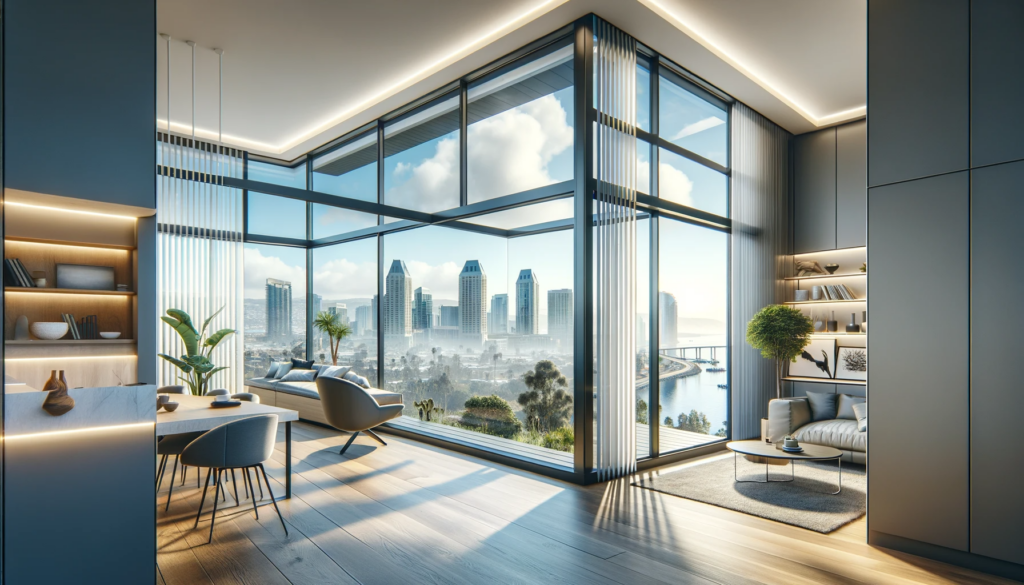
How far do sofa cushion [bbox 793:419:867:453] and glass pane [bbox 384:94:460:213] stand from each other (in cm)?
419

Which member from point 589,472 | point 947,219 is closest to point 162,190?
point 589,472

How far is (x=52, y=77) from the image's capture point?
8.32ft

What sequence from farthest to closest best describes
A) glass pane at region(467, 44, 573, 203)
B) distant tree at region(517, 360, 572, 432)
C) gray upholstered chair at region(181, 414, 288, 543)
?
distant tree at region(517, 360, 572, 432) → glass pane at region(467, 44, 573, 203) → gray upholstered chair at region(181, 414, 288, 543)

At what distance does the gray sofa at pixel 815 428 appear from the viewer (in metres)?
5.14

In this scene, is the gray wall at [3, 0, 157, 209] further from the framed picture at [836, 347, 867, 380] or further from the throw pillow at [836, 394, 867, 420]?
the framed picture at [836, 347, 867, 380]

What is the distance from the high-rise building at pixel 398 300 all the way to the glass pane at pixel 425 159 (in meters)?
0.85

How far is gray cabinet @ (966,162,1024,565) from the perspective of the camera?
2.91 metres

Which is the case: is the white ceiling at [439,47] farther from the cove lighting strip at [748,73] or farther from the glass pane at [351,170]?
the glass pane at [351,170]

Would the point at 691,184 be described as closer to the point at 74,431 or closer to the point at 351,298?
the point at 351,298

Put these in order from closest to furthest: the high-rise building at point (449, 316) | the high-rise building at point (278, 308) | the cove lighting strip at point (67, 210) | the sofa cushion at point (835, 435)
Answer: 1. the cove lighting strip at point (67, 210)
2. the sofa cushion at point (835, 435)
3. the high-rise building at point (449, 316)
4. the high-rise building at point (278, 308)

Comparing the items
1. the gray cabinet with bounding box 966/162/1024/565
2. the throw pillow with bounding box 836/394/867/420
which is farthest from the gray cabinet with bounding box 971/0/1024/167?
the throw pillow with bounding box 836/394/867/420

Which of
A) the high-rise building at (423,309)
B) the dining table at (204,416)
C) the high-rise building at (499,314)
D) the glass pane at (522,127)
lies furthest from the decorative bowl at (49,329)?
the high-rise building at (423,309)

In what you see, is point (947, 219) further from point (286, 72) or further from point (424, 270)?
point (286, 72)

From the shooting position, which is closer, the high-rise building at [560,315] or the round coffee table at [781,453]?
the round coffee table at [781,453]
